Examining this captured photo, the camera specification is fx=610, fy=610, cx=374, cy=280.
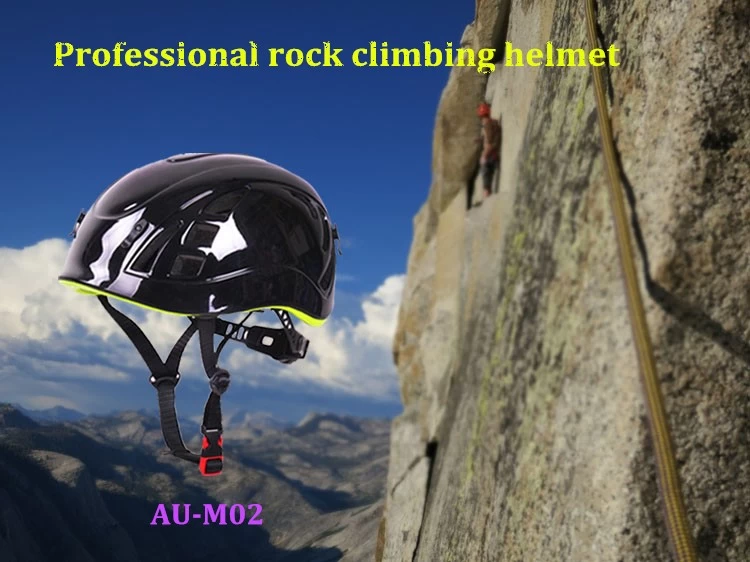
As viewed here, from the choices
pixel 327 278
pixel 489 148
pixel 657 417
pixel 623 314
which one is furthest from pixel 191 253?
pixel 489 148

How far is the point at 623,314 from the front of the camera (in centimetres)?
398

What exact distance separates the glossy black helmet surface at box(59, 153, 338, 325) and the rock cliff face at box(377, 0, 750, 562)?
273cm

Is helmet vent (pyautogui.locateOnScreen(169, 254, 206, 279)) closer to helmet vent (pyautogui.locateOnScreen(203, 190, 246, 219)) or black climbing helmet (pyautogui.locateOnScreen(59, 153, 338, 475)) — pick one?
black climbing helmet (pyautogui.locateOnScreen(59, 153, 338, 475))

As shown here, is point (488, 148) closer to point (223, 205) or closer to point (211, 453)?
point (223, 205)

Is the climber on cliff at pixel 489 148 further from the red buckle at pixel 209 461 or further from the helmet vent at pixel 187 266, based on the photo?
the red buckle at pixel 209 461

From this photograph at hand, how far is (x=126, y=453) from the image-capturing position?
153750mm

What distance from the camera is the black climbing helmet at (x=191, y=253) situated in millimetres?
6523

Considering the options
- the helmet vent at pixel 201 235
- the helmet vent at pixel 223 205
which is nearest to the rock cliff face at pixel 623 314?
the helmet vent at pixel 223 205

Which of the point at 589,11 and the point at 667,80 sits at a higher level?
the point at 589,11

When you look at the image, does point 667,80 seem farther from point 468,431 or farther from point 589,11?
point 468,431

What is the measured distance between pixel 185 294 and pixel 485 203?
6897 mm

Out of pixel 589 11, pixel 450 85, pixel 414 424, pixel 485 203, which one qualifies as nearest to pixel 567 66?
pixel 589 11

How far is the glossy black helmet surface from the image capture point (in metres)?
6.56

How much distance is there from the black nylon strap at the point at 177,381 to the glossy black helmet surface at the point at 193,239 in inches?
13.7
